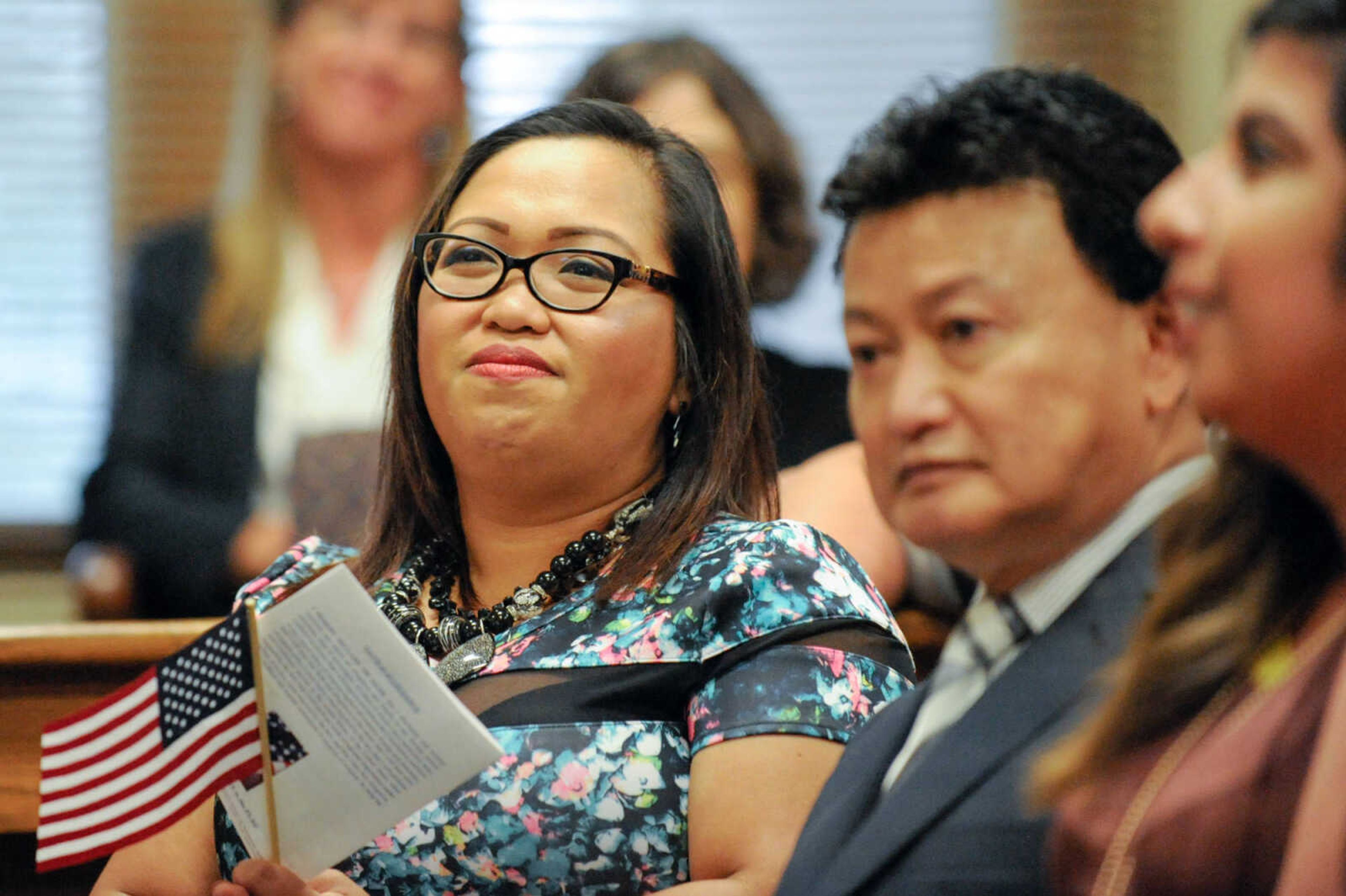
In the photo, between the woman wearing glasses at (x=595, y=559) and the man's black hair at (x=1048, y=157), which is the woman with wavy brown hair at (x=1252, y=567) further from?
the woman wearing glasses at (x=595, y=559)

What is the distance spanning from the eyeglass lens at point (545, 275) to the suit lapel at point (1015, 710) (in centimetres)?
78

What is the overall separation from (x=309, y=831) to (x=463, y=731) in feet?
0.70

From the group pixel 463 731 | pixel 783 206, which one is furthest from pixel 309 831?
pixel 783 206

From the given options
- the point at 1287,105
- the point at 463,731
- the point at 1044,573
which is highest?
the point at 1287,105

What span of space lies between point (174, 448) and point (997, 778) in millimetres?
2313

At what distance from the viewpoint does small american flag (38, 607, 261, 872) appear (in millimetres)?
1379

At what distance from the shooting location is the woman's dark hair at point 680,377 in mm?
1757

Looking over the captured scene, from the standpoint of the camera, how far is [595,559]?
1.68 m

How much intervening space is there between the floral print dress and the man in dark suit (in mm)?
416

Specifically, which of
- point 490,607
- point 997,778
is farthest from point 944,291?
point 490,607

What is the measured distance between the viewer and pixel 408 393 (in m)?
1.86

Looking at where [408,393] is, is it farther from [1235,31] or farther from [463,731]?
[1235,31]

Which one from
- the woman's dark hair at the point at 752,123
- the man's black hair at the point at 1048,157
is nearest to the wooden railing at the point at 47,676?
the woman's dark hair at the point at 752,123

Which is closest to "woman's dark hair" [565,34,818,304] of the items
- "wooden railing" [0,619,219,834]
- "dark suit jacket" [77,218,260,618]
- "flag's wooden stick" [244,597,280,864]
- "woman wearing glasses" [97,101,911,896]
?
"woman wearing glasses" [97,101,911,896]
